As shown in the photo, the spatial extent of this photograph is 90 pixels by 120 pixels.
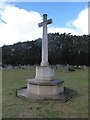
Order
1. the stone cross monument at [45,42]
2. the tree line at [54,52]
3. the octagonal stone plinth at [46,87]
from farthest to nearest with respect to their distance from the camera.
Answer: the tree line at [54,52] < the stone cross monument at [45,42] < the octagonal stone plinth at [46,87]

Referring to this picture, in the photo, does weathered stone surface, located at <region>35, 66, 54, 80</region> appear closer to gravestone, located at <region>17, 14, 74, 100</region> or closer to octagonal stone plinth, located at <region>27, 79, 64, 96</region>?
gravestone, located at <region>17, 14, 74, 100</region>

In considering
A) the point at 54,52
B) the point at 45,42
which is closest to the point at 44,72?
the point at 45,42

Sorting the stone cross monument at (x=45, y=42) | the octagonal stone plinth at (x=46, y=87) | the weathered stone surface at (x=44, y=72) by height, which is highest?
the stone cross monument at (x=45, y=42)

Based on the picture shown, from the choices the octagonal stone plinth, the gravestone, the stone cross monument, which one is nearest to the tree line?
the stone cross monument

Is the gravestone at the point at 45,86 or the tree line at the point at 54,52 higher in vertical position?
the tree line at the point at 54,52

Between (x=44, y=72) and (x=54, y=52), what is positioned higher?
(x=54, y=52)

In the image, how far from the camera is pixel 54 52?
41719mm

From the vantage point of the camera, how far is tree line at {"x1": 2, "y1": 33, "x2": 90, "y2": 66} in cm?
3978

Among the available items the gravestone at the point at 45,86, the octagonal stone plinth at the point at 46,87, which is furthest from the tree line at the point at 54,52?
the octagonal stone plinth at the point at 46,87

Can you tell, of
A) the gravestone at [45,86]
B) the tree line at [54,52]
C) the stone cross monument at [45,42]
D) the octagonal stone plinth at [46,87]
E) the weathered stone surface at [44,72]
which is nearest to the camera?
the gravestone at [45,86]

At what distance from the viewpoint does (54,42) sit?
1834 inches

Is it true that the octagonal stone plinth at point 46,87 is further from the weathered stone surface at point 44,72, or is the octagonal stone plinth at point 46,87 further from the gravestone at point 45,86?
the weathered stone surface at point 44,72

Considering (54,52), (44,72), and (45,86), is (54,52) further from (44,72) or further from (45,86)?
(45,86)

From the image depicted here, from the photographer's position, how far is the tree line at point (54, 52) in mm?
39784
